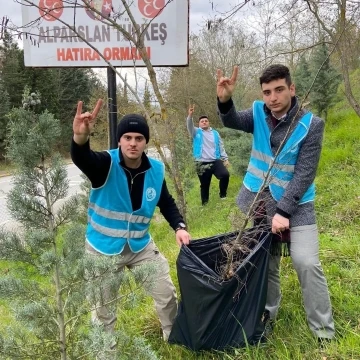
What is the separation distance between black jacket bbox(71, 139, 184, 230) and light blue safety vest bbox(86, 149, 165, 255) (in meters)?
0.03

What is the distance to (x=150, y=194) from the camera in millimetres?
2852

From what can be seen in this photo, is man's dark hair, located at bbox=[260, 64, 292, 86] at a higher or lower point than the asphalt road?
higher

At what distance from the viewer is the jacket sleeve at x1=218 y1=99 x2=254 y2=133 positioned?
8.88 ft

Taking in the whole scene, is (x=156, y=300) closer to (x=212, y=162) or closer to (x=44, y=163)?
(x=44, y=163)

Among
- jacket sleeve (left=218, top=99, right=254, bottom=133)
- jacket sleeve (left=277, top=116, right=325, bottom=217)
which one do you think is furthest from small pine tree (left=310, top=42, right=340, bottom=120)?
jacket sleeve (left=277, top=116, right=325, bottom=217)

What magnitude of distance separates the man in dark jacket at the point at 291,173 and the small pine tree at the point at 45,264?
3.17 ft

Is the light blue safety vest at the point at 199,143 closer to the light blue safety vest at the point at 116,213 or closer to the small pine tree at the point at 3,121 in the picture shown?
the small pine tree at the point at 3,121

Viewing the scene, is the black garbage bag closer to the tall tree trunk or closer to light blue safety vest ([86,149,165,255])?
light blue safety vest ([86,149,165,255])

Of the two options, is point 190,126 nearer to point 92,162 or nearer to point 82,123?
point 92,162

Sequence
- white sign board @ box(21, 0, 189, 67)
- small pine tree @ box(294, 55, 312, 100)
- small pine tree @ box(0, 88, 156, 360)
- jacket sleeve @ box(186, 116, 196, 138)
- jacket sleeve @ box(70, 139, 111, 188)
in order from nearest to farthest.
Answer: small pine tree @ box(0, 88, 156, 360) → jacket sleeve @ box(70, 139, 111, 188) → white sign board @ box(21, 0, 189, 67) → jacket sleeve @ box(186, 116, 196, 138) → small pine tree @ box(294, 55, 312, 100)

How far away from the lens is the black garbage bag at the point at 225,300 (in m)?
2.44

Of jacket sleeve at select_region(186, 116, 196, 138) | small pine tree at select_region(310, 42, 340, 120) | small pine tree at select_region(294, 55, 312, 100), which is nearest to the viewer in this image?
jacket sleeve at select_region(186, 116, 196, 138)

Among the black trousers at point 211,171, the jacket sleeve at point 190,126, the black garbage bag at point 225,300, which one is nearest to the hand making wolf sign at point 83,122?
the black garbage bag at point 225,300

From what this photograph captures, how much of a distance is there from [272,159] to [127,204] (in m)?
0.97
